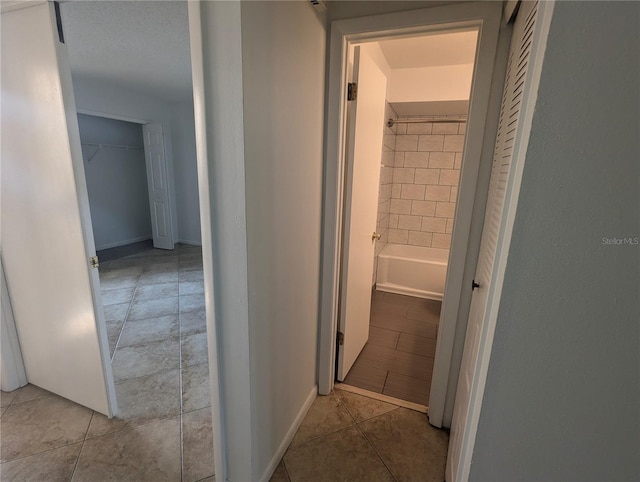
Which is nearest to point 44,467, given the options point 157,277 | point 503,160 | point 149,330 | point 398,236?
point 149,330

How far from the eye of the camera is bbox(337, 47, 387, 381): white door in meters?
1.73

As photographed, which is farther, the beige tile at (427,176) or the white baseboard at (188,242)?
the white baseboard at (188,242)

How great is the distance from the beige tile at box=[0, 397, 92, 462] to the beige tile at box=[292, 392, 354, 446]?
113 cm

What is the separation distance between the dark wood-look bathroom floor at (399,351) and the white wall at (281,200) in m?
0.61

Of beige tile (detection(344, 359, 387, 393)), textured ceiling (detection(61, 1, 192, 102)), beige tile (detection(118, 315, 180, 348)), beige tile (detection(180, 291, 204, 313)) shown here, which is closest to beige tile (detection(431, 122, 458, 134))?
textured ceiling (detection(61, 1, 192, 102))

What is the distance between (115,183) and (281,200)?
5206 millimetres

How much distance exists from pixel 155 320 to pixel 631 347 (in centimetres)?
313

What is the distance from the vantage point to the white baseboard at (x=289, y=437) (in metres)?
1.40

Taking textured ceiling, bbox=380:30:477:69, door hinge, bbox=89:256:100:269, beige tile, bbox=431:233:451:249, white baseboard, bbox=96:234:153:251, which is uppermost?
textured ceiling, bbox=380:30:477:69

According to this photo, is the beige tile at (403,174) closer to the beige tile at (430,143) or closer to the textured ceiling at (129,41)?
the beige tile at (430,143)

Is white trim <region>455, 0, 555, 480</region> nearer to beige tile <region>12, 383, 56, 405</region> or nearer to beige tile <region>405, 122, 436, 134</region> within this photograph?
beige tile <region>12, 383, 56, 405</region>

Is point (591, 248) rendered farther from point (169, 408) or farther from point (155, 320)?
point (155, 320)

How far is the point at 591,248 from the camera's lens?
0.64 m

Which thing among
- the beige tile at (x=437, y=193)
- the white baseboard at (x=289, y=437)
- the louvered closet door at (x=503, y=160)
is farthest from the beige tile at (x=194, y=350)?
the beige tile at (x=437, y=193)
